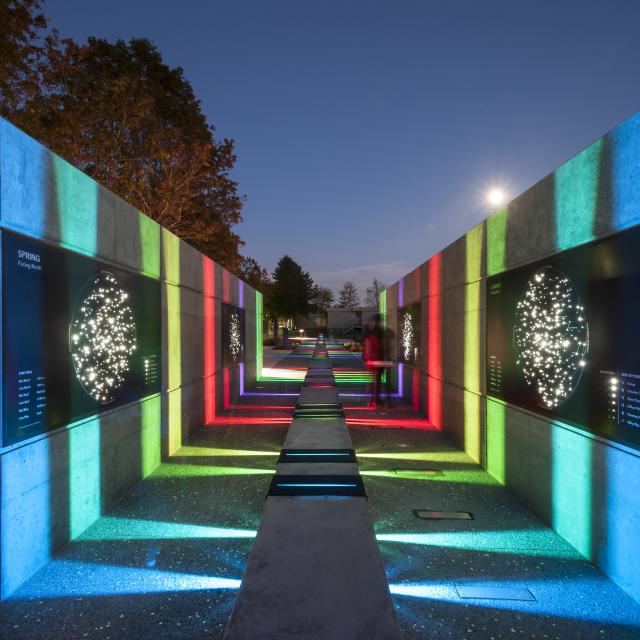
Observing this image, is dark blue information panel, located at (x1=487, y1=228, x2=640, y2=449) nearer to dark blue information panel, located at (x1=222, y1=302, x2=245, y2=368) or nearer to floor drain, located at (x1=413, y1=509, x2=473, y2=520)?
floor drain, located at (x1=413, y1=509, x2=473, y2=520)

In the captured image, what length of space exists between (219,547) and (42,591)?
1347 mm

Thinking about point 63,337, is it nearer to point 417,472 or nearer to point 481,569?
point 481,569

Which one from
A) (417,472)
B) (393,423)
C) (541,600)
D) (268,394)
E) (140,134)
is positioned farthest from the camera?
(140,134)

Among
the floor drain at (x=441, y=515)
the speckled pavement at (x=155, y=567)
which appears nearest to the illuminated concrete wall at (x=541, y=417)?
the floor drain at (x=441, y=515)

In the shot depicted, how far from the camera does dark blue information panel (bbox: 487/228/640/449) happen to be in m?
3.28

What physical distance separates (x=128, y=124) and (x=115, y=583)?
15.1 metres

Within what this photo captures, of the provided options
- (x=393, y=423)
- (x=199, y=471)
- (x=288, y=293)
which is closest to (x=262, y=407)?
(x=393, y=423)

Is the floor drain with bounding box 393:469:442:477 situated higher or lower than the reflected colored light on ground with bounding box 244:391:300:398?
higher

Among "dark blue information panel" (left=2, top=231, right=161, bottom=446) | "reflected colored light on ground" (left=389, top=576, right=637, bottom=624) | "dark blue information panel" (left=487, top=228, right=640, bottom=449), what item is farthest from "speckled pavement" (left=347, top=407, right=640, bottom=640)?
"dark blue information panel" (left=2, top=231, right=161, bottom=446)

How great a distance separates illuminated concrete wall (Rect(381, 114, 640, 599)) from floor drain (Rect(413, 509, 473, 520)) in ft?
2.54

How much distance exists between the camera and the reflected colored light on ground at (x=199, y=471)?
5918 millimetres

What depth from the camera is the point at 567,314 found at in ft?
13.6

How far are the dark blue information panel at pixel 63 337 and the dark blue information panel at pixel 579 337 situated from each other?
4.64 metres

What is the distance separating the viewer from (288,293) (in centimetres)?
6016
